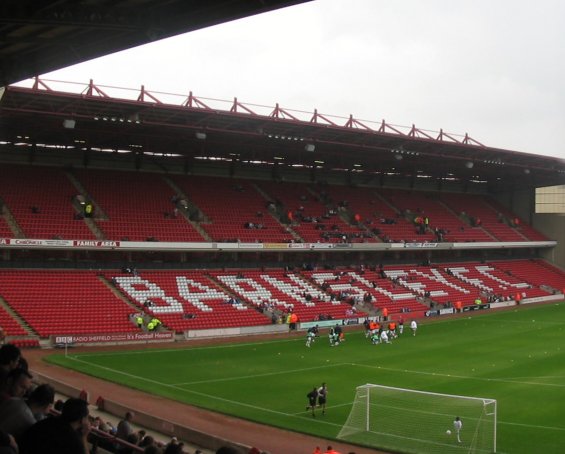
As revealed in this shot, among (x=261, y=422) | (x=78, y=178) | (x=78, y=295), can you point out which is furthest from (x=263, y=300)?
(x=261, y=422)

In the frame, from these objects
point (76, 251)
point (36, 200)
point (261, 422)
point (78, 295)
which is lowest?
point (261, 422)

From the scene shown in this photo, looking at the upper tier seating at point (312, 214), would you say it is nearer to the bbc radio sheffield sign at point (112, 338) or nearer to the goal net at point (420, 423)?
the bbc radio sheffield sign at point (112, 338)

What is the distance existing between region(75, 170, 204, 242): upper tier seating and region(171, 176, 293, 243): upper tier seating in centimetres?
Result: 192

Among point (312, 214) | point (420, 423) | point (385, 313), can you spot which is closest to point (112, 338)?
point (385, 313)

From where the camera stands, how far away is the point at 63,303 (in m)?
39.4

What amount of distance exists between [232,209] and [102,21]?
3973 cm

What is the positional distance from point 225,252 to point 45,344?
1776cm

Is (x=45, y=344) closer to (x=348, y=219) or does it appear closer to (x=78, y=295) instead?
(x=78, y=295)

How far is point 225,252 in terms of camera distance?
51.3 meters

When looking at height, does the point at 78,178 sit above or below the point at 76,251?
above

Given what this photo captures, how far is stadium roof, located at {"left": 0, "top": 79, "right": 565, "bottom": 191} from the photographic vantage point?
126ft

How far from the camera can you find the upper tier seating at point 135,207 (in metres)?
46.1

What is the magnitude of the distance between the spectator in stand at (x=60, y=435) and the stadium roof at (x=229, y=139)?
102 feet

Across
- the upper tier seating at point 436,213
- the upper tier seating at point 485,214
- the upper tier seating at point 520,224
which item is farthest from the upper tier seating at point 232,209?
the upper tier seating at point 520,224
